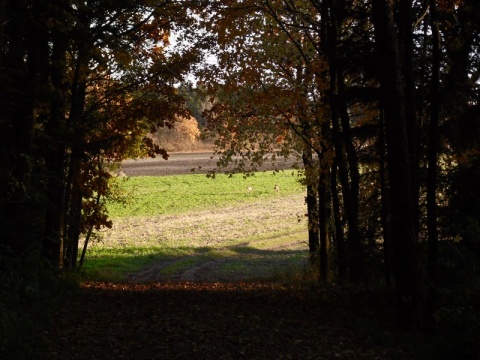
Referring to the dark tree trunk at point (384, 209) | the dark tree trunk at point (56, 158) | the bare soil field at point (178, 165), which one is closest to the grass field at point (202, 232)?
the bare soil field at point (178, 165)

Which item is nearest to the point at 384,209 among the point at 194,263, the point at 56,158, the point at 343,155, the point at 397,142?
the point at 343,155

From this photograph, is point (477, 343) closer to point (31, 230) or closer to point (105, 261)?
point (31, 230)

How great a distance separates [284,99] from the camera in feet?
57.5

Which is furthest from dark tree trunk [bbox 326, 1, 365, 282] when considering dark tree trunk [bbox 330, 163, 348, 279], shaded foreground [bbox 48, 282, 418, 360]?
shaded foreground [bbox 48, 282, 418, 360]

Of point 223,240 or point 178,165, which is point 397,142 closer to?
point 223,240

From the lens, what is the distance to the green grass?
153ft

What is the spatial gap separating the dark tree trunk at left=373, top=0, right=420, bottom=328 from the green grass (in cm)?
3348

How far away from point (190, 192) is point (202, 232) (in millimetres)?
14314

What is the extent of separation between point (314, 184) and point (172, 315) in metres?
10.1

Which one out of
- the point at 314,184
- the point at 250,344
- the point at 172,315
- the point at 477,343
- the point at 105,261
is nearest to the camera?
the point at 477,343

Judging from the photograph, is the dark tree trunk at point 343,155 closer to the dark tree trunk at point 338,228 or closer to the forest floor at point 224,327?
the dark tree trunk at point 338,228

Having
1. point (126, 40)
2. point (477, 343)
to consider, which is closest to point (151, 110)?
point (126, 40)

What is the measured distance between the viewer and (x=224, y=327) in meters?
9.83

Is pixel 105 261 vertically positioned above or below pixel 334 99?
below
